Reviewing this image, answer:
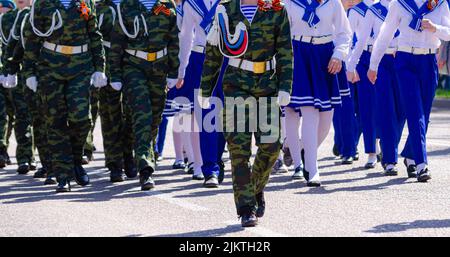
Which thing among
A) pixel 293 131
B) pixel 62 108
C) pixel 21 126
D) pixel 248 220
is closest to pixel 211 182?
pixel 293 131

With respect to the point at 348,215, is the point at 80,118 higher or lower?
higher

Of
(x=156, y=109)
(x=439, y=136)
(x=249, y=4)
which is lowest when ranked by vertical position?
(x=439, y=136)

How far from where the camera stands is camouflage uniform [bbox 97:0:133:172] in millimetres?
11500

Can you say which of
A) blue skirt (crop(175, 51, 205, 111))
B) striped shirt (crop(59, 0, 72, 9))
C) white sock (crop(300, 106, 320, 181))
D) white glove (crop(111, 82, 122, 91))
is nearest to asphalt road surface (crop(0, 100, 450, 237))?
white sock (crop(300, 106, 320, 181))

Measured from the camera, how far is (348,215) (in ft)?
28.8

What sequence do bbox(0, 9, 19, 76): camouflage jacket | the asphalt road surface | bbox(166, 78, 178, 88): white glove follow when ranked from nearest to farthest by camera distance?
the asphalt road surface, bbox(166, 78, 178, 88): white glove, bbox(0, 9, 19, 76): camouflage jacket

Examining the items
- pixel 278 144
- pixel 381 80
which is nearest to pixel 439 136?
pixel 381 80

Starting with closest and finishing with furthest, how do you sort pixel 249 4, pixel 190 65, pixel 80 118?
pixel 249 4, pixel 80 118, pixel 190 65

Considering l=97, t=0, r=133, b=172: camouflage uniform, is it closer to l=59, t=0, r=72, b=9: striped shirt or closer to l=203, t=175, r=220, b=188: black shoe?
l=59, t=0, r=72, b=9: striped shirt

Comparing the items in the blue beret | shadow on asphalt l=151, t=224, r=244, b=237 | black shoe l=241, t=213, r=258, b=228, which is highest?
the blue beret

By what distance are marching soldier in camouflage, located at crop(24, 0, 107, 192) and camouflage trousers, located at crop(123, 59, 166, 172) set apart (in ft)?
0.87

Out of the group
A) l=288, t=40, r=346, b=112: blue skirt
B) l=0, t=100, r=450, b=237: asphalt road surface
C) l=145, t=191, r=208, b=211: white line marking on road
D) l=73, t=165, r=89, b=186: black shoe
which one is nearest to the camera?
l=0, t=100, r=450, b=237: asphalt road surface

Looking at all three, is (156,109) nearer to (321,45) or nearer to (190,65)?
(190,65)
